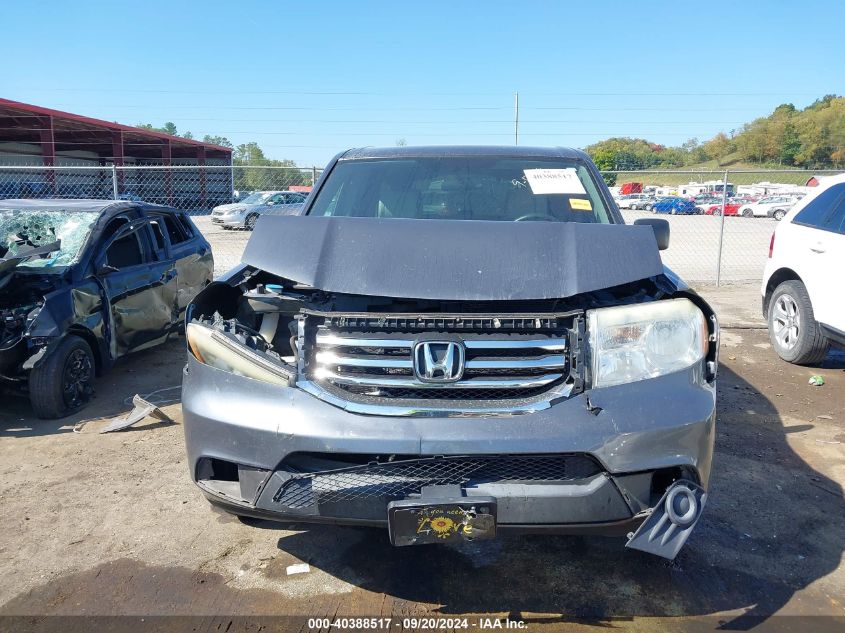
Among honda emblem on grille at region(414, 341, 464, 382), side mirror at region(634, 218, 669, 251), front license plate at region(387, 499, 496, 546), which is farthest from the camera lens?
side mirror at region(634, 218, 669, 251)

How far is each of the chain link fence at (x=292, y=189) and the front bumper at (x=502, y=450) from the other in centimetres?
530

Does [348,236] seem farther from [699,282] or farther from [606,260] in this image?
[699,282]

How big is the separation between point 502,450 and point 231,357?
1079 mm

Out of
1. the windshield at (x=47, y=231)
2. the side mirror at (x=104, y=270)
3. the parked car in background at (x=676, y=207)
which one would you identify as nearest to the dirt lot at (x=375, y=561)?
the side mirror at (x=104, y=270)

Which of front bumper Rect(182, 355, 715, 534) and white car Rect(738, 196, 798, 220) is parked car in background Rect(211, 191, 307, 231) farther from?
white car Rect(738, 196, 798, 220)

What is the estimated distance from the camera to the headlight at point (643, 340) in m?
2.36

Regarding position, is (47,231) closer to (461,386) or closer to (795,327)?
(461,386)

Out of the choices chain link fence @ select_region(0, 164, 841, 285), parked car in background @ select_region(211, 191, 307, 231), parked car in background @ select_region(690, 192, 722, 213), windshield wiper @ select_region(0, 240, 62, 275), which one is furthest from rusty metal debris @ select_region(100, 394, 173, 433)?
parked car in background @ select_region(690, 192, 722, 213)

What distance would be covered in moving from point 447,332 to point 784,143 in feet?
330

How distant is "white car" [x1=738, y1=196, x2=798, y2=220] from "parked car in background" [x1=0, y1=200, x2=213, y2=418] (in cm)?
3940

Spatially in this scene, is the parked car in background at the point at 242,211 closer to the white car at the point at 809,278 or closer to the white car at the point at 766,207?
the white car at the point at 809,278

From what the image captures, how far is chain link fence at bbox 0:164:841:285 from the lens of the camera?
11.6m

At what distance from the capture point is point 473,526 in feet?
7.05

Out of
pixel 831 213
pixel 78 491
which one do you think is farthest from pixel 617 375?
pixel 831 213
